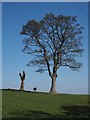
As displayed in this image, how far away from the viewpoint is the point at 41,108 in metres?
26.9

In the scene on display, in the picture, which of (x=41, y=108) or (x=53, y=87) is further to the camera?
(x=53, y=87)

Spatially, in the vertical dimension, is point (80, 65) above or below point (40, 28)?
below

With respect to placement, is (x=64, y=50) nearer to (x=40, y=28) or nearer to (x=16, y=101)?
(x=40, y=28)

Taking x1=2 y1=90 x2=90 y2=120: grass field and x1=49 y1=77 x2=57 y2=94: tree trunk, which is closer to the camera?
x1=2 y1=90 x2=90 y2=120: grass field

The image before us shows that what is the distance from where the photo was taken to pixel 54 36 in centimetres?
4394

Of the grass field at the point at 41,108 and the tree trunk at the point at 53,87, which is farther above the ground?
the tree trunk at the point at 53,87

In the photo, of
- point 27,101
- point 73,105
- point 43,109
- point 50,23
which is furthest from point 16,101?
point 50,23

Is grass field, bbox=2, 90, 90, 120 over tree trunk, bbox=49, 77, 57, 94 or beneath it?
beneath

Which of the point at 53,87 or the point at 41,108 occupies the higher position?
the point at 53,87

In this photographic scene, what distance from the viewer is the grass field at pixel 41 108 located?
22.8 meters

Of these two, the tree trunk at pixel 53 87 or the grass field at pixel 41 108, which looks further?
the tree trunk at pixel 53 87

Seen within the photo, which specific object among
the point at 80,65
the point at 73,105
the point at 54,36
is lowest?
the point at 73,105

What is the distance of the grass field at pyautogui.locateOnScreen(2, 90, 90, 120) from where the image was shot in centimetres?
2281

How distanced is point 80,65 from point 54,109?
18.2 m
